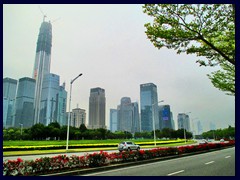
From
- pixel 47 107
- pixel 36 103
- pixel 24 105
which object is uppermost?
pixel 36 103

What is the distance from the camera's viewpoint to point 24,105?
127312 mm

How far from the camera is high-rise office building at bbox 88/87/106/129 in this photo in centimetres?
15575

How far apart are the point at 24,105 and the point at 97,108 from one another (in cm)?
5283

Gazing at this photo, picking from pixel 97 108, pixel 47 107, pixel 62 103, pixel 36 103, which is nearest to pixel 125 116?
pixel 97 108

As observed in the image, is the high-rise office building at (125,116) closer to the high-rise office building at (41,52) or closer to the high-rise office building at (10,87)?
the high-rise office building at (41,52)

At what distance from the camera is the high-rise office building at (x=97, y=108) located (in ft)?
511

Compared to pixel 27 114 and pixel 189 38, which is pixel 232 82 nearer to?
pixel 189 38

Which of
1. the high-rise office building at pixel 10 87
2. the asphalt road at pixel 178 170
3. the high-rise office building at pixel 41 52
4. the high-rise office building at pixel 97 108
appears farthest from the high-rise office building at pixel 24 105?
the asphalt road at pixel 178 170

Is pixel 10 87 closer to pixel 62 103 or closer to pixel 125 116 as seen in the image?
pixel 62 103

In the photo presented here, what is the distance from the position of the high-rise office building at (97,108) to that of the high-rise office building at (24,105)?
44.1 meters

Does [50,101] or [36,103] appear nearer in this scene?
[50,101]
